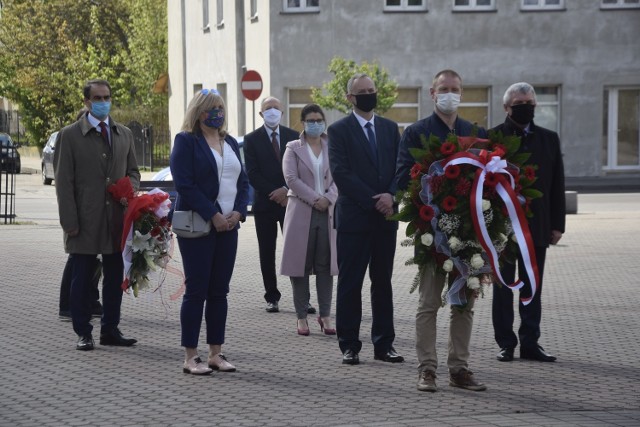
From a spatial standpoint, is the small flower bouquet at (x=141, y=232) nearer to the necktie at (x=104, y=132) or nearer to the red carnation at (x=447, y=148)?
the necktie at (x=104, y=132)

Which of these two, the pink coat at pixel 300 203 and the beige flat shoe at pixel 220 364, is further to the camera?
the pink coat at pixel 300 203

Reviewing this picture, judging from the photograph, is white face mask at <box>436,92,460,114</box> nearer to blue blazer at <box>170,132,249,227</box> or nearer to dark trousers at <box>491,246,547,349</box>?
dark trousers at <box>491,246,547,349</box>

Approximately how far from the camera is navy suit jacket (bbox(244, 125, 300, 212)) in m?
11.6

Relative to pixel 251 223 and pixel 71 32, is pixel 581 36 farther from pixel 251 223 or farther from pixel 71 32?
pixel 71 32

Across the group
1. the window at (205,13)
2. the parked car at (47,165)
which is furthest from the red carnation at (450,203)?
the window at (205,13)

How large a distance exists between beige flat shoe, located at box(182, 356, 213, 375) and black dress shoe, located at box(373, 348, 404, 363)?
4.30 ft

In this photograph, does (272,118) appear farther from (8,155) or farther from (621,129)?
(621,129)

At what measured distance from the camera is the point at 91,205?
955cm

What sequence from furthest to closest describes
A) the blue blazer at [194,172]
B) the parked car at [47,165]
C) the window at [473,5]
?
the parked car at [47,165], the window at [473,5], the blue blazer at [194,172]

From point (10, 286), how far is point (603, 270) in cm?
691

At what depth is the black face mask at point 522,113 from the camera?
29.1 feet

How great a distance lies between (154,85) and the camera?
48531 millimetres

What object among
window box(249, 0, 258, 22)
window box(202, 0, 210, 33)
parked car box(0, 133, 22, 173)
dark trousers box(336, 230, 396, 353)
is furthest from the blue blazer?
window box(202, 0, 210, 33)

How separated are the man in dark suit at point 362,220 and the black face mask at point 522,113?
2.85 ft
